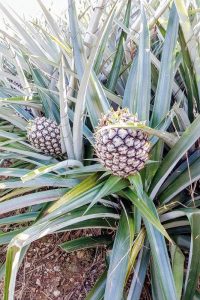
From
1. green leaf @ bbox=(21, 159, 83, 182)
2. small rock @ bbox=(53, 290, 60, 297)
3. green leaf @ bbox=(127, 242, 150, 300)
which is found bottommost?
small rock @ bbox=(53, 290, 60, 297)

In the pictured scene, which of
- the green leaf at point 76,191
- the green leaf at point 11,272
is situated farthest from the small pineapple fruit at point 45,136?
the green leaf at point 11,272

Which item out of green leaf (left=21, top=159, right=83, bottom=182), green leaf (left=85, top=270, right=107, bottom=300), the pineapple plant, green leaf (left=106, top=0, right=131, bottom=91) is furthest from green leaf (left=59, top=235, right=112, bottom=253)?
green leaf (left=106, top=0, right=131, bottom=91)

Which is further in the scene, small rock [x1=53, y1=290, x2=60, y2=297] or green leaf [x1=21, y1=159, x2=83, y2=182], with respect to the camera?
small rock [x1=53, y1=290, x2=60, y2=297]

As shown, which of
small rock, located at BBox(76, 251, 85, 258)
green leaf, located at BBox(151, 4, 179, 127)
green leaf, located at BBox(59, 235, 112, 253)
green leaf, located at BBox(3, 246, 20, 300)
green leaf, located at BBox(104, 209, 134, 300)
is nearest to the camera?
green leaf, located at BBox(3, 246, 20, 300)

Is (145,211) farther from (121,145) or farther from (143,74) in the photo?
(143,74)

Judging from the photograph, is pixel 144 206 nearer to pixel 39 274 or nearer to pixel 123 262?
pixel 123 262

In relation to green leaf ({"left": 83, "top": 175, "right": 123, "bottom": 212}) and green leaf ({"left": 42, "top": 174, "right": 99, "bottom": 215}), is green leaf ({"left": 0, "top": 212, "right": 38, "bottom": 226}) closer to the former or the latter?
green leaf ({"left": 42, "top": 174, "right": 99, "bottom": 215})

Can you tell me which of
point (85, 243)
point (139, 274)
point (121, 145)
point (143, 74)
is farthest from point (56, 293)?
point (143, 74)

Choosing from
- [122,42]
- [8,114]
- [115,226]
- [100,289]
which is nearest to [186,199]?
[115,226]
